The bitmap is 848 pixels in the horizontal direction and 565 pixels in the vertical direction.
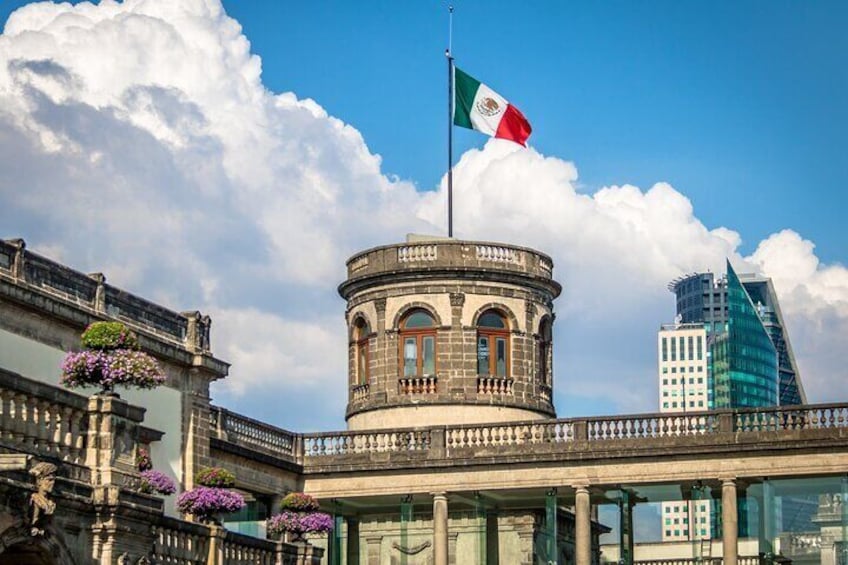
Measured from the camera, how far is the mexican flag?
5697cm

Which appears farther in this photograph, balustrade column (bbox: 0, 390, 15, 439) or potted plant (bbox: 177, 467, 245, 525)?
potted plant (bbox: 177, 467, 245, 525)

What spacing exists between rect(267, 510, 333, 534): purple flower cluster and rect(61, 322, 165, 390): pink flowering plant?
36.5 feet

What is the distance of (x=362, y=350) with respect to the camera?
54.7m

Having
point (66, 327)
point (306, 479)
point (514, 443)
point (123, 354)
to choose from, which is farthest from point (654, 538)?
point (123, 354)

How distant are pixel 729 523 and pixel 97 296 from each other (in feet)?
55.8

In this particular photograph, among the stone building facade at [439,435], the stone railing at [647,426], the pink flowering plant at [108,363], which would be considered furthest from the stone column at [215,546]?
the stone railing at [647,426]

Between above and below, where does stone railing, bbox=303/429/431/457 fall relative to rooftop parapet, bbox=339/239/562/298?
below

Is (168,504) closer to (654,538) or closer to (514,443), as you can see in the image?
(514,443)

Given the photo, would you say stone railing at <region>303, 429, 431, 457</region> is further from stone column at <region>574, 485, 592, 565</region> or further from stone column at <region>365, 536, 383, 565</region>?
stone column at <region>574, 485, 592, 565</region>

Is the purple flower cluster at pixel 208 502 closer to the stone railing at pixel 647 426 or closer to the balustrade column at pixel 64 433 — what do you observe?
the balustrade column at pixel 64 433

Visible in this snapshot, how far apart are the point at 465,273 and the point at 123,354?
26.8m

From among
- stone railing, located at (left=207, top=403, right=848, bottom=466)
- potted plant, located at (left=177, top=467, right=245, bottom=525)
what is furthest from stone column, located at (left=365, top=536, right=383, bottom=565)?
potted plant, located at (left=177, top=467, right=245, bottom=525)

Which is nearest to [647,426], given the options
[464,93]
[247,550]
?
[464,93]

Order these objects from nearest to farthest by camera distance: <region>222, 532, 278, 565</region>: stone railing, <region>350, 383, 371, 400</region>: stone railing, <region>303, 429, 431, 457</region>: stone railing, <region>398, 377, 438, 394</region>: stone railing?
1. <region>222, 532, 278, 565</region>: stone railing
2. <region>303, 429, 431, 457</region>: stone railing
3. <region>398, 377, 438, 394</region>: stone railing
4. <region>350, 383, 371, 400</region>: stone railing
